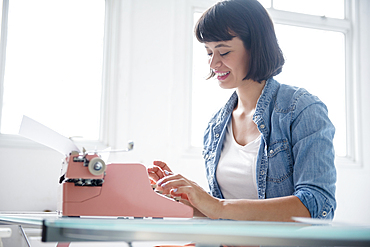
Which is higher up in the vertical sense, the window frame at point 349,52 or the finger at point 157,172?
the window frame at point 349,52

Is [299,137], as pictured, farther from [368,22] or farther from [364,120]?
[368,22]

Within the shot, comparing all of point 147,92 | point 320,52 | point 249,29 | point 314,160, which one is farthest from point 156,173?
point 320,52

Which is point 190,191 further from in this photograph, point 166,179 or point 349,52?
point 349,52

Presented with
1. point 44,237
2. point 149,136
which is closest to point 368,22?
point 149,136

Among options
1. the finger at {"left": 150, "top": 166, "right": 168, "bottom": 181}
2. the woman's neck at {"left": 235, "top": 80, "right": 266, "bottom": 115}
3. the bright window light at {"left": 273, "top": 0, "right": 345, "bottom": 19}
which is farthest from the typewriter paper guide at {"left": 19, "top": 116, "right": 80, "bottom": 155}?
the bright window light at {"left": 273, "top": 0, "right": 345, "bottom": 19}

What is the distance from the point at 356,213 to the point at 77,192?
254cm

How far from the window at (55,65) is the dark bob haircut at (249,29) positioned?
1.28 m

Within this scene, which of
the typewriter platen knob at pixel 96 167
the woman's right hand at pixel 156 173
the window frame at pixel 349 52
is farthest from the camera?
the window frame at pixel 349 52

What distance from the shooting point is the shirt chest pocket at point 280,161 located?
4.12 feet

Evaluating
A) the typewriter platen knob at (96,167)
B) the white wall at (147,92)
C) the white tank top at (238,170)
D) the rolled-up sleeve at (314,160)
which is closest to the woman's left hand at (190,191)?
the typewriter platen knob at (96,167)

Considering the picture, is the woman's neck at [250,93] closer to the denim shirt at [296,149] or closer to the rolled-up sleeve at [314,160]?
the denim shirt at [296,149]

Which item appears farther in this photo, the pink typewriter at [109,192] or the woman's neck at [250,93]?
the woman's neck at [250,93]

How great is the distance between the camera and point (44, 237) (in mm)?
513

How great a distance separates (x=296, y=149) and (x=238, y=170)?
0.83 ft
